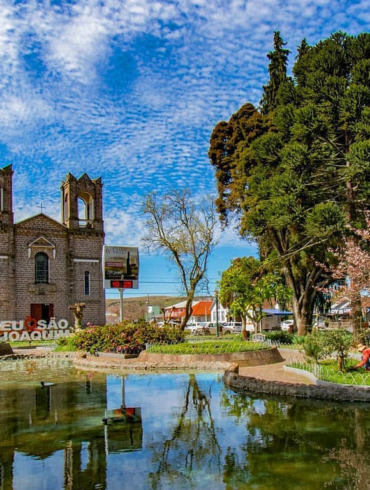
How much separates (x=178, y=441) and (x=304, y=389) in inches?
194

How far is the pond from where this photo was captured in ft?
23.0

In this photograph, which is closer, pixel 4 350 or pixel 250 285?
pixel 4 350

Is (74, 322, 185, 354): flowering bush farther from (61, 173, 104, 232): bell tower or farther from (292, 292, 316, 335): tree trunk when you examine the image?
(61, 173, 104, 232): bell tower

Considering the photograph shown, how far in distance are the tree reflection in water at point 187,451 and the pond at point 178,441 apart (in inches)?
0.6

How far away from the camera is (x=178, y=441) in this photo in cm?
895

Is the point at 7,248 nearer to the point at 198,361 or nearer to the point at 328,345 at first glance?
the point at 198,361

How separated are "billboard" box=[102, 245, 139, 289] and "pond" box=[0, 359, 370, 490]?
17160mm

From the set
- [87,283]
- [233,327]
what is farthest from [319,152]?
[233,327]

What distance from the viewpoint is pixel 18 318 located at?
39.4 m

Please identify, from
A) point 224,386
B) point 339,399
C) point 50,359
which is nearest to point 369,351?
point 339,399

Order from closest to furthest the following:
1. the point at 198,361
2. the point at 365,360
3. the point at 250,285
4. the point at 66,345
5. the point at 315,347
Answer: the point at 365,360 → the point at 315,347 → the point at 198,361 → the point at 66,345 → the point at 250,285

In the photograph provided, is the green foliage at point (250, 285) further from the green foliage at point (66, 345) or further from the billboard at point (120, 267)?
the green foliage at point (66, 345)

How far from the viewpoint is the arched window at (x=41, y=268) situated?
4116cm

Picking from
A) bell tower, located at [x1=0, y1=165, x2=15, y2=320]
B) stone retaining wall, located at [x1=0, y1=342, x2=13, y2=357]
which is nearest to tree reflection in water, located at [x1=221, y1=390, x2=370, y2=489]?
stone retaining wall, located at [x1=0, y1=342, x2=13, y2=357]
